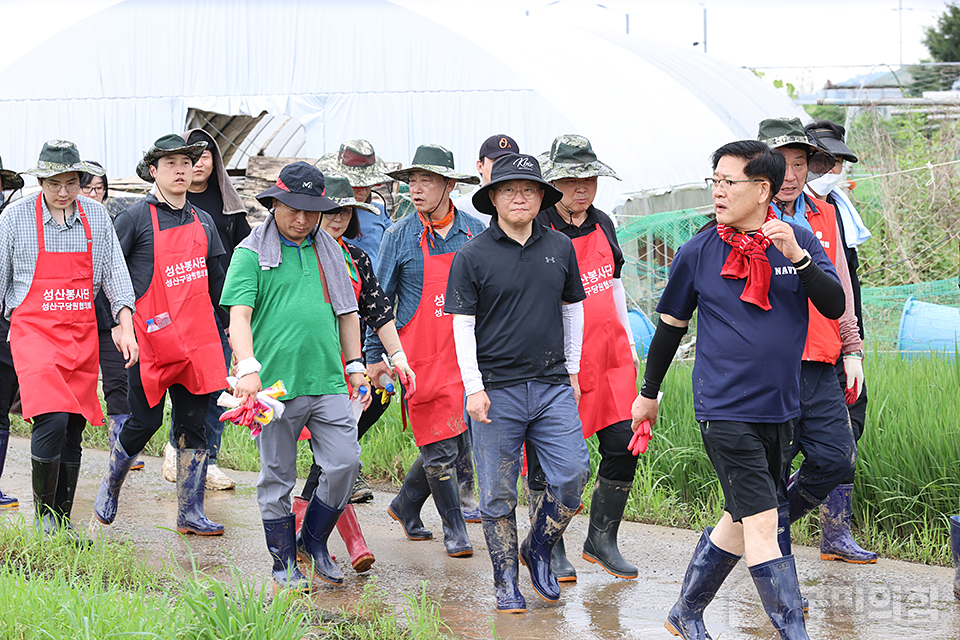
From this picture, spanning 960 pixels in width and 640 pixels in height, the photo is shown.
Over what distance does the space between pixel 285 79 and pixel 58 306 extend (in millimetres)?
13401

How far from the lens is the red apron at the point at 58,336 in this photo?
5133 millimetres

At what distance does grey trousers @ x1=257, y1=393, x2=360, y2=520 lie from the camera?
4.55m

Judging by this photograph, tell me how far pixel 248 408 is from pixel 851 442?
246 centimetres

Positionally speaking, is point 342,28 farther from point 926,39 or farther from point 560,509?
point 926,39

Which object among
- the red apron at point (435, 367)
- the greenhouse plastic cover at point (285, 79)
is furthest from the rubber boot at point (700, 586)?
the greenhouse plastic cover at point (285, 79)

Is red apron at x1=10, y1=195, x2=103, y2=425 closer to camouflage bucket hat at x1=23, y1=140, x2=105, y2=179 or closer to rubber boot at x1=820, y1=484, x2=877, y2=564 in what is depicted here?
camouflage bucket hat at x1=23, y1=140, x2=105, y2=179

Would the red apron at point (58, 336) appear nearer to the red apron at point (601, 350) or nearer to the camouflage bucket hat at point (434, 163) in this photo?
the camouflage bucket hat at point (434, 163)

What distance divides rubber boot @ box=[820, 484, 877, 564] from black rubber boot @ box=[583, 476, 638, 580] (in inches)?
38.0

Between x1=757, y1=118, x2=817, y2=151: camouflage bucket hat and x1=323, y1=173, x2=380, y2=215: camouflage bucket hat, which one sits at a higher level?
x1=757, y1=118, x2=817, y2=151: camouflage bucket hat

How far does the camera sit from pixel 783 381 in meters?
3.68

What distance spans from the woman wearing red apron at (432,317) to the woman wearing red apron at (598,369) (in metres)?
0.61

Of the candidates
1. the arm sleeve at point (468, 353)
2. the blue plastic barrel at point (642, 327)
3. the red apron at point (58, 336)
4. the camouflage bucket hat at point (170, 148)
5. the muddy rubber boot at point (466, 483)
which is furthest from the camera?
the blue plastic barrel at point (642, 327)

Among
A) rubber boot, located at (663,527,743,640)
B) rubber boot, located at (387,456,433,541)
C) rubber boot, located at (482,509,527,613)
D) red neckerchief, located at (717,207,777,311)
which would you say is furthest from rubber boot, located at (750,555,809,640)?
rubber boot, located at (387,456,433,541)

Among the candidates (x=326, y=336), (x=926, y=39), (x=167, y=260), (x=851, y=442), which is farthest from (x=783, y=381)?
(x=926, y=39)
